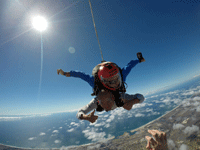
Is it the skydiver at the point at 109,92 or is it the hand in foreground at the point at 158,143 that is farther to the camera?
the skydiver at the point at 109,92

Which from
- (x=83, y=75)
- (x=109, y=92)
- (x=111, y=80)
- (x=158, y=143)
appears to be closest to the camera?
(x=158, y=143)

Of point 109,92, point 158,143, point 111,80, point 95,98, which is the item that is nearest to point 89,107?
point 95,98

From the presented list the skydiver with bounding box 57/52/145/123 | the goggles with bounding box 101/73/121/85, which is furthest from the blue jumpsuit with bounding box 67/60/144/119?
the goggles with bounding box 101/73/121/85

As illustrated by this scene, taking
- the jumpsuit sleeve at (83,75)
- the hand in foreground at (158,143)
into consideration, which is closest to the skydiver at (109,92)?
the jumpsuit sleeve at (83,75)

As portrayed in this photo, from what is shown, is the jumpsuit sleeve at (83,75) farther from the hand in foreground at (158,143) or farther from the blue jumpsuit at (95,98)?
the hand in foreground at (158,143)

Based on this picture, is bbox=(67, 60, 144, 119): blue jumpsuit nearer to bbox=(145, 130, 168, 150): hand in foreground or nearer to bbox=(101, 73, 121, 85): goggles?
bbox=(101, 73, 121, 85): goggles

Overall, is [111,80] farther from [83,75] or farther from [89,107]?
[83,75]

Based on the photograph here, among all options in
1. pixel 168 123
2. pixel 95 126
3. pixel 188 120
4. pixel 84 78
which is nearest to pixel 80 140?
pixel 95 126

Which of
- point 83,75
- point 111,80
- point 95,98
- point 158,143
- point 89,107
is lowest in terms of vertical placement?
point 158,143

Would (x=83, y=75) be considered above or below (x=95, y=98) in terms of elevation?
above

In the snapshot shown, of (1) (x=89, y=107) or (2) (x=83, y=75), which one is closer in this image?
(1) (x=89, y=107)

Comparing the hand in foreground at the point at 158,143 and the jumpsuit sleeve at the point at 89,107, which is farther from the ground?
the jumpsuit sleeve at the point at 89,107
